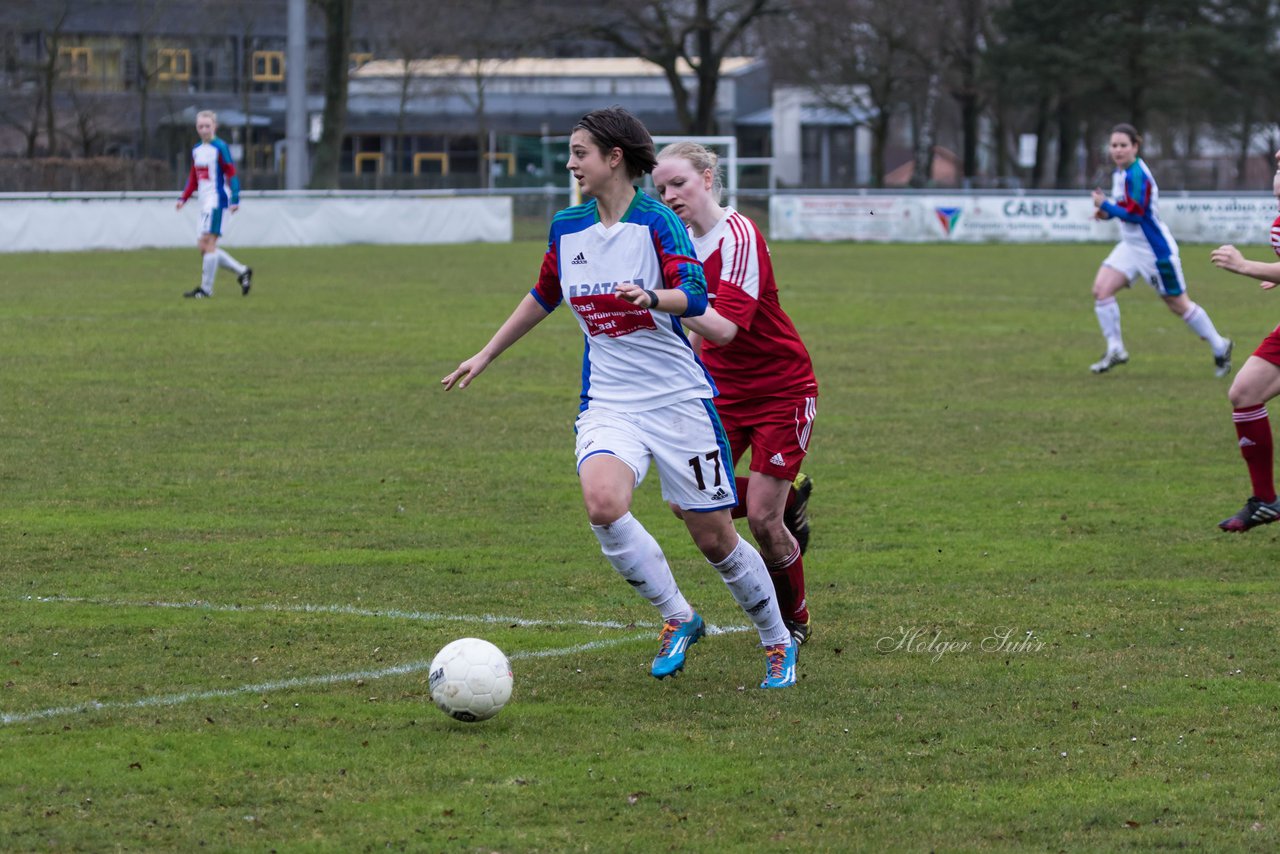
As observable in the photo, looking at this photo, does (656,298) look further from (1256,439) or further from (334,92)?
(334,92)

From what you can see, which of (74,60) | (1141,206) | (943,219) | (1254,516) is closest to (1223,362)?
(1141,206)

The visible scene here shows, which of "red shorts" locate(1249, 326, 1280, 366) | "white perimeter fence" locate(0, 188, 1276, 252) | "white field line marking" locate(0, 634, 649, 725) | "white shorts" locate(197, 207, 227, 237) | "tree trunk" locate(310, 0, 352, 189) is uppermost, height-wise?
"tree trunk" locate(310, 0, 352, 189)

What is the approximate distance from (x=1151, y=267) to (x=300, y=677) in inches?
453

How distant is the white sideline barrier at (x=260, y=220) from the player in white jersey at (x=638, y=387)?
24.2 m

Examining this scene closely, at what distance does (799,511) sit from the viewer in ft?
22.0

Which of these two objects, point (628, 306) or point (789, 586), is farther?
point (789, 586)

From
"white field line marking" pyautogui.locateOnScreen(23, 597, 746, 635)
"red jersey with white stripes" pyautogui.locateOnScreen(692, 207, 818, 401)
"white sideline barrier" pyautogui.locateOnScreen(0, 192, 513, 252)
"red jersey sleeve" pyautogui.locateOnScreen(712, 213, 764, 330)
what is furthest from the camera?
"white sideline barrier" pyautogui.locateOnScreen(0, 192, 513, 252)

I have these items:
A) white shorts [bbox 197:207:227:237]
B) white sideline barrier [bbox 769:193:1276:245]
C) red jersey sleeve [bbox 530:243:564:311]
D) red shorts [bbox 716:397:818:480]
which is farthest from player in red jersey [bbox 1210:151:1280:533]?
white sideline barrier [bbox 769:193:1276:245]

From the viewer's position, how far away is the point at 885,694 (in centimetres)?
561

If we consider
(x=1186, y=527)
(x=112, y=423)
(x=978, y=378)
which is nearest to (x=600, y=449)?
(x=1186, y=527)

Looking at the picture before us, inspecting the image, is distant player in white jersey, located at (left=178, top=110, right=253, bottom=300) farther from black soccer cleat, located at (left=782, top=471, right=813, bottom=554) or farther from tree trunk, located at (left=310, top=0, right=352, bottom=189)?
tree trunk, located at (left=310, top=0, right=352, bottom=189)

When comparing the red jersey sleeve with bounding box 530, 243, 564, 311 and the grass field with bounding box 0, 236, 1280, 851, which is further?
the red jersey sleeve with bounding box 530, 243, 564, 311

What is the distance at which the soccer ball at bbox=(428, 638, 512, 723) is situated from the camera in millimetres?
→ 5145

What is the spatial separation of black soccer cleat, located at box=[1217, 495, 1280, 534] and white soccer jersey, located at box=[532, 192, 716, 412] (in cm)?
370
